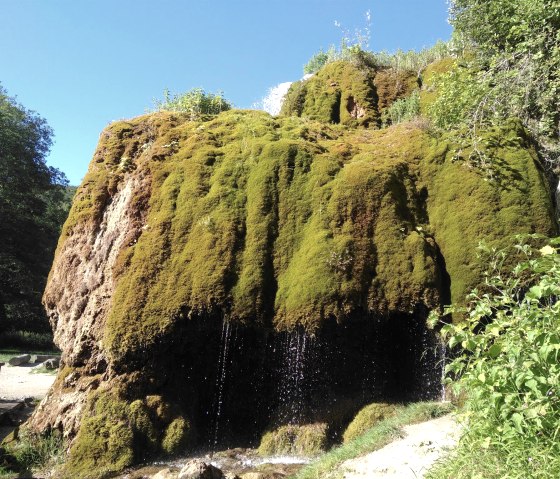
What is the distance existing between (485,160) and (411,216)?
1.73 m

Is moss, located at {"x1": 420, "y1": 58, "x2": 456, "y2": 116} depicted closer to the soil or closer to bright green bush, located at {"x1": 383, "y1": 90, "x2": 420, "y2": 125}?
bright green bush, located at {"x1": 383, "y1": 90, "x2": 420, "y2": 125}

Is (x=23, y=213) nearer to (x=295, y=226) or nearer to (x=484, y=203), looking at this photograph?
(x=295, y=226)

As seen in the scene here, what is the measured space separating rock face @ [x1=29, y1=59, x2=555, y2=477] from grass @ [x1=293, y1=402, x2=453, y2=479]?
1142mm

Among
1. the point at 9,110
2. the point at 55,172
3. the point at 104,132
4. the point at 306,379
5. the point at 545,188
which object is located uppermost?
the point at 9,110

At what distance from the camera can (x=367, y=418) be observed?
722cm

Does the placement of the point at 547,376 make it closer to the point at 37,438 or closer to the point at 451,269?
the point at 451,269

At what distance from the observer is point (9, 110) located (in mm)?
29016

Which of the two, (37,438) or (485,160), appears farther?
(485,160)

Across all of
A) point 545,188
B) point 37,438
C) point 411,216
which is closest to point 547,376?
point 411,216

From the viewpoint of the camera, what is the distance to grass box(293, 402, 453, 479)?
5.82m

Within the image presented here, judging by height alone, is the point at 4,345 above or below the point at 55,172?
below

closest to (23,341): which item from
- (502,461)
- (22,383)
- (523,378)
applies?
(22,383)

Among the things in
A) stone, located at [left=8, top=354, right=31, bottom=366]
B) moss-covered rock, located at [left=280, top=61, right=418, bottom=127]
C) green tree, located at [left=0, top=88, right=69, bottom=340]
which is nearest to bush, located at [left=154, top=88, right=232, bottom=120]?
moss-covered rock, located at [left=280, top=61, right=418, bottom=127]

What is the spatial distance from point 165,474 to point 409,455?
3.11 metres
